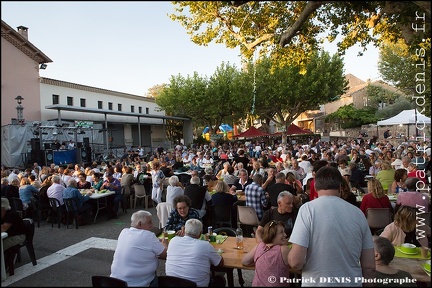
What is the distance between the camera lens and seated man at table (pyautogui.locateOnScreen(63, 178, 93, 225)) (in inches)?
310

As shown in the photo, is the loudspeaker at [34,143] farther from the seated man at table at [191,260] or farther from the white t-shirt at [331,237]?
the white t-shirt at [331,237]

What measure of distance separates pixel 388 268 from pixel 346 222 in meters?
0.98

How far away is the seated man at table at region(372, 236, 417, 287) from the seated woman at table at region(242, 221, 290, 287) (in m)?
0.81

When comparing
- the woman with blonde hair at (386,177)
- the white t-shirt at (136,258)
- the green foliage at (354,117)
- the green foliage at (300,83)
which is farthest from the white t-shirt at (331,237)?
the green foliage at (354,117)

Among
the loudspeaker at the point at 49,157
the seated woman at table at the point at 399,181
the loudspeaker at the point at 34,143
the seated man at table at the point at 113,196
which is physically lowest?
the seated man at table at the point at 113,196

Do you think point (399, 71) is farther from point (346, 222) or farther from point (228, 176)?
point (346, 222)

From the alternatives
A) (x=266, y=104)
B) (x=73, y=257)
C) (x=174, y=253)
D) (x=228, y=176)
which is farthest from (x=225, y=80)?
(x=174, y=253)

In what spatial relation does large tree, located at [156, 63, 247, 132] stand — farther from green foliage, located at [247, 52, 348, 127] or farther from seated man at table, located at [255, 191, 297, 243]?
seated man at table, located at [255, 191, 297, 243]

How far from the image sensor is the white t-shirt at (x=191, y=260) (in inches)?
130

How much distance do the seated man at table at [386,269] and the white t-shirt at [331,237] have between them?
550 mm

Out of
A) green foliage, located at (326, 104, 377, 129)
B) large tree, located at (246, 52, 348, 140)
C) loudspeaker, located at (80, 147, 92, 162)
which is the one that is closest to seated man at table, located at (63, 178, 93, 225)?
loudspeaker, located at (80, 147, 92, 162)

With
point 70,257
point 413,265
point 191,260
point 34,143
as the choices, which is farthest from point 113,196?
point 34,143

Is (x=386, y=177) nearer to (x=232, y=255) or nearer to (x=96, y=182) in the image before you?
(x=232, y=255)

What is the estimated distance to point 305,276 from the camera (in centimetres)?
247
